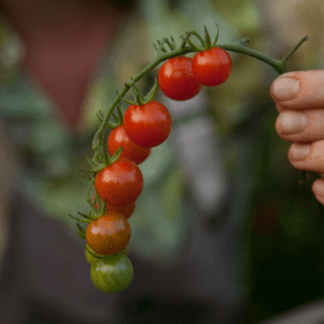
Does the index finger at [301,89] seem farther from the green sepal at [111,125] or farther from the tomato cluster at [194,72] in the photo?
the green sepal at [111,125]

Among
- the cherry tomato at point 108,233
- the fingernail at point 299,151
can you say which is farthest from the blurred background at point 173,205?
the cherry tomato at point 108,233

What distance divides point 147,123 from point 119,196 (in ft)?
0.29

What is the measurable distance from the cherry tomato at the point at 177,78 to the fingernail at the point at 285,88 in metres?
0.15

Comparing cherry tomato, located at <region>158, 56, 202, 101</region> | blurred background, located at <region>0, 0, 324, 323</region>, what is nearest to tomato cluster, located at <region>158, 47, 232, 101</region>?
cherry tomato, located at <region>158, 56, 202, 101</region>

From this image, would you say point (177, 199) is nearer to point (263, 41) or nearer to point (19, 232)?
point (19, 232)

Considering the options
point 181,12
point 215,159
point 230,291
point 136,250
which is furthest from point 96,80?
point 230,291

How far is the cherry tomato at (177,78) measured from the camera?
392 millimetres

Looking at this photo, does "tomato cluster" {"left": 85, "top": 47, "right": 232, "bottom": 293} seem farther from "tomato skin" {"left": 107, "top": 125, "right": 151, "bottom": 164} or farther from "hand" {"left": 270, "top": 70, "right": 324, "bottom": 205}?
"hand" {"left": 270, "top": 70, "right": 324, "bottom": 205}

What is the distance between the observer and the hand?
1.59 feet

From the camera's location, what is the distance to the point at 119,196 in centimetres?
37

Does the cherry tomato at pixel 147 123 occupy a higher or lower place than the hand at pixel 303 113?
higher

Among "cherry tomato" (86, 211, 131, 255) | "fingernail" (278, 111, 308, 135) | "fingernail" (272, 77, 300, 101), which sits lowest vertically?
"fingernail" (278, 111, 308, 135)

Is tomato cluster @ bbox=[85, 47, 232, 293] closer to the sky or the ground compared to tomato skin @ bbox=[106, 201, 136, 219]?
closer to the sky

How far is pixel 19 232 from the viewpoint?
1.36m
